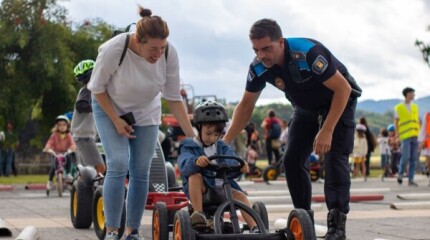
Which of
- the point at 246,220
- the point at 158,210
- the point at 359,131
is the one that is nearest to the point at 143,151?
the point at 158,210

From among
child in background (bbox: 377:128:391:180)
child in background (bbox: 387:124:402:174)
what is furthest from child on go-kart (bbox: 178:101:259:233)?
child in background (bbox: 387:124:402:174)

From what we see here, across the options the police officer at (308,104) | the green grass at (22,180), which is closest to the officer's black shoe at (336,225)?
the police officer at (308,104)

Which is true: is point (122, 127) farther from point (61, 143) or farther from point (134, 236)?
point (61, 143)

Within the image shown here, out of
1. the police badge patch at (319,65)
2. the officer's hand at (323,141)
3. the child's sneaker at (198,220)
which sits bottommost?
the child's sneaker at (198,220)

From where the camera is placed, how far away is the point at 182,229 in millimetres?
6172

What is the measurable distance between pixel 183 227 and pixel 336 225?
158cm

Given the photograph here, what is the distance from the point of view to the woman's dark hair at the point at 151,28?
6.77m

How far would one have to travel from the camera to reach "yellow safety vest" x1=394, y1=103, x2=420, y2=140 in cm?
1750

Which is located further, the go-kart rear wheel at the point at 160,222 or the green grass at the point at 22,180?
the green grass at the point at 22,180

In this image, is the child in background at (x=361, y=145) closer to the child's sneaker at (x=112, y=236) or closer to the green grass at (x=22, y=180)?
the green grass at (x=22, y=180)

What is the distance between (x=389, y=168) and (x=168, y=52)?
1872 cm

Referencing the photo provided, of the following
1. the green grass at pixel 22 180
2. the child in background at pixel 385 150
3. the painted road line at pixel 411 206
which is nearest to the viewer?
the painted road line at pixel 411 206

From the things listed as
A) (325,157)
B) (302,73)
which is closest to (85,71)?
(325,157)

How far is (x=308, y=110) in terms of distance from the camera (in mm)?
7379
